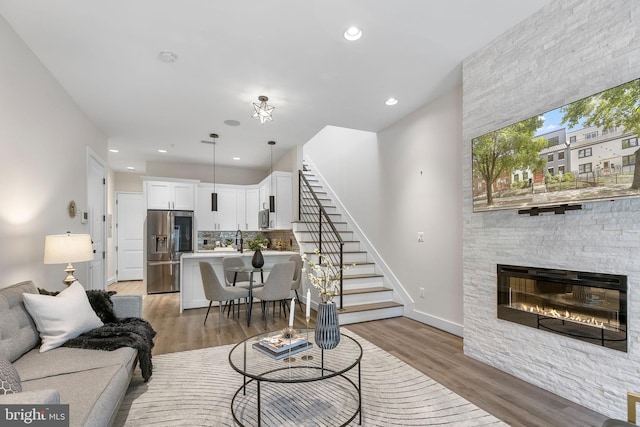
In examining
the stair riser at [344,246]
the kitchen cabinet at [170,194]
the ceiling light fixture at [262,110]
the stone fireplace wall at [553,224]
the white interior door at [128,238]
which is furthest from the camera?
the white interior door at [128,238]

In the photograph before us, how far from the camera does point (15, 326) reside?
1999 mm

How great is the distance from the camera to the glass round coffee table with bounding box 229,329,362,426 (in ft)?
6.68

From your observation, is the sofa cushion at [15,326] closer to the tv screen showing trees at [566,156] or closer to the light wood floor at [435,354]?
the light wood floor at [435,354]

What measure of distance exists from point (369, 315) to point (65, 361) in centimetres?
344

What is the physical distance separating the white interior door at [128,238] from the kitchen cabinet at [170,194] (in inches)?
70.8

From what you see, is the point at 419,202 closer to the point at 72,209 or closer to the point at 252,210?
the point at 72,209

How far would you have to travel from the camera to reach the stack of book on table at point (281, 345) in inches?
86.2

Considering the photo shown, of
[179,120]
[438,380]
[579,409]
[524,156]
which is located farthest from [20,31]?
[579,409]

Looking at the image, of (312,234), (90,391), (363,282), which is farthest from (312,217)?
(90,391)

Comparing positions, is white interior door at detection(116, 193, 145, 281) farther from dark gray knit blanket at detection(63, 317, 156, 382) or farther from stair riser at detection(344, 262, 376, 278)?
dark gray knit blanket at detection(63, 317, 156, 382)

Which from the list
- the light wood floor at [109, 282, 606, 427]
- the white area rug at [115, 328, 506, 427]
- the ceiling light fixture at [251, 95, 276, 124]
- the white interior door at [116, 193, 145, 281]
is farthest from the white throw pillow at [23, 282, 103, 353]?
the white interior door at [116, 193, 145, 281]

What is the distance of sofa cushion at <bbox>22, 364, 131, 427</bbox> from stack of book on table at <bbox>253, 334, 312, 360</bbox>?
870mm

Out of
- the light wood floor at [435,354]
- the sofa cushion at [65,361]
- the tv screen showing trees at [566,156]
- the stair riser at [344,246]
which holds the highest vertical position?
the tv screen showing trees at [566,156]

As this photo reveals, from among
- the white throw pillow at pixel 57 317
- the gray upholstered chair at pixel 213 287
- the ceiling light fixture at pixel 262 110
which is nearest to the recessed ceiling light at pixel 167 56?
the ceiling light fixture at pixel 262 110
